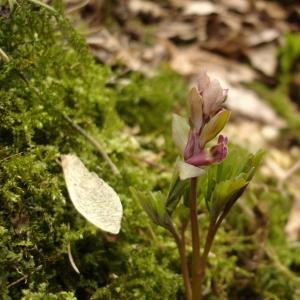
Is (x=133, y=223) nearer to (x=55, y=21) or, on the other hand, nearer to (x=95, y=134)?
(x=95, y=134)

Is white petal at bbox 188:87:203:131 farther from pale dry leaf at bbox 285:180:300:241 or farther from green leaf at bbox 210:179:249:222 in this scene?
pale dry leaf at bbox 285:180:300:241

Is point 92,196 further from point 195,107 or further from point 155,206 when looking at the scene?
point 195,107

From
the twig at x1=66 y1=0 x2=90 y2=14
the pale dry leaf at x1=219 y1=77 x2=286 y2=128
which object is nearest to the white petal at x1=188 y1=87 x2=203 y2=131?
the twig at x1=66 y1=0 x2=90 y2=14

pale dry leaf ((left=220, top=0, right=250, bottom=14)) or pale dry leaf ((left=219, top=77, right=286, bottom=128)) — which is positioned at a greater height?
pale dry leaf ((left=220, top=0, right=250, bottom=14))

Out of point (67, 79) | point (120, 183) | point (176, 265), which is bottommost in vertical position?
point (176, 265)

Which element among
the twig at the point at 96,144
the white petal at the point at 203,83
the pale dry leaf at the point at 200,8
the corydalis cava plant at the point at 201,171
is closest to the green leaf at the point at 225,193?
the corydalis cava plant at the point at 201,171

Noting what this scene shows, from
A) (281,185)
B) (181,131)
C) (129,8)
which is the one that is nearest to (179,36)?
(129,8)

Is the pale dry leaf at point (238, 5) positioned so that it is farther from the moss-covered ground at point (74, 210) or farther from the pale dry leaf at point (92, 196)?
the pale dry leaf at point (92, 196)
